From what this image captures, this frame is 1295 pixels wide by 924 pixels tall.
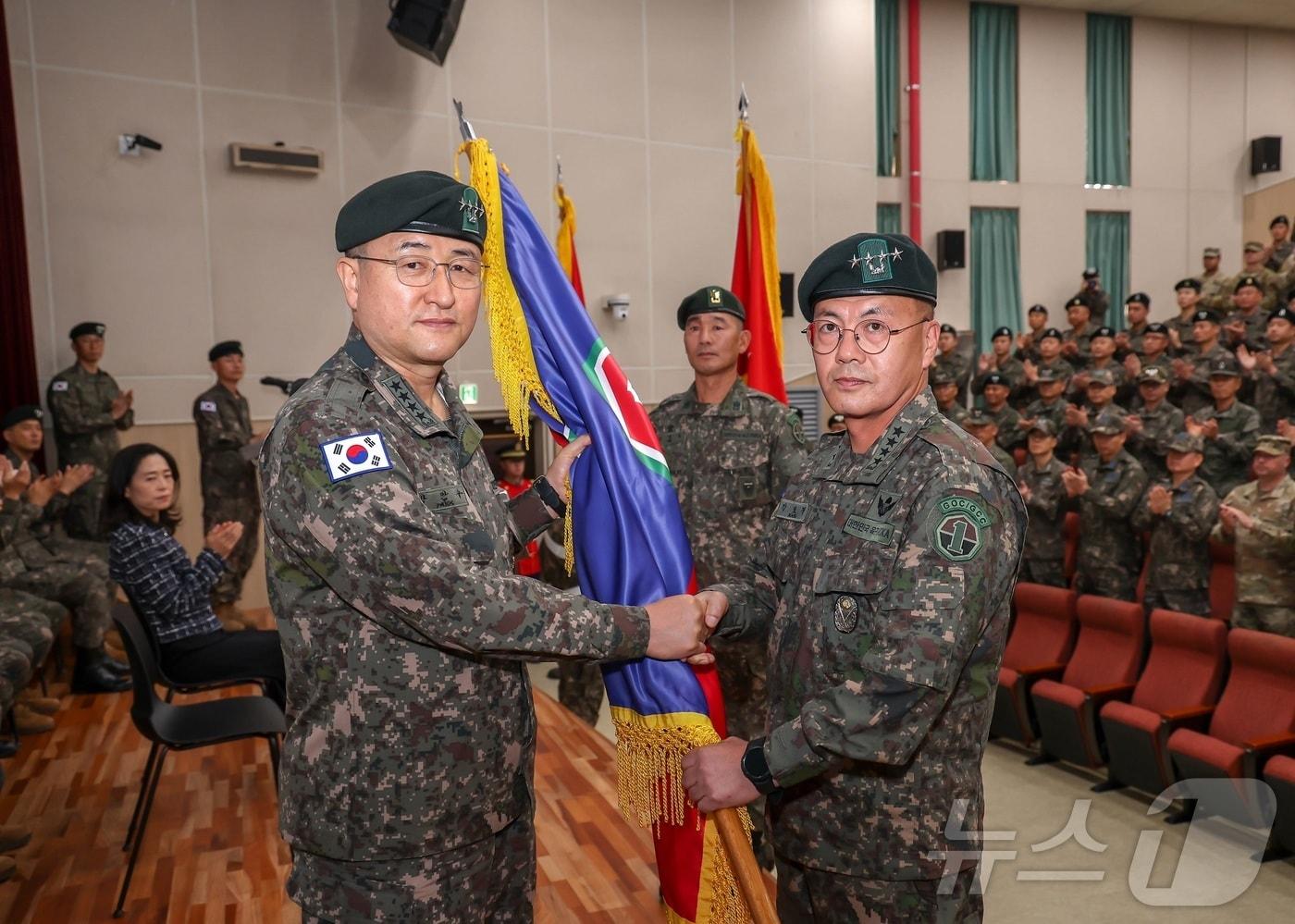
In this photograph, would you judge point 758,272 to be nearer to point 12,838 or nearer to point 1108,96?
point 12,838

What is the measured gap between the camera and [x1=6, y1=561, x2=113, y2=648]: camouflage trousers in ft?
16.4

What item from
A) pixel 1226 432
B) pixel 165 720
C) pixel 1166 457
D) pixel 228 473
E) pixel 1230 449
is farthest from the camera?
pixel 228 473

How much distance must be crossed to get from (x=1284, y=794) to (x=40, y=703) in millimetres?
5539

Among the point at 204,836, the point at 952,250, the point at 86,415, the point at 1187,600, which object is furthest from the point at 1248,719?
the point at 952,250

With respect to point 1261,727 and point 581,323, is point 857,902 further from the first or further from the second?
point 1261,727

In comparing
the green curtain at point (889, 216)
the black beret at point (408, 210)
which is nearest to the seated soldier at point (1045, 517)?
Answer: the black beret at point (408, 210)

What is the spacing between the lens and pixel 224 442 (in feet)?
21.4

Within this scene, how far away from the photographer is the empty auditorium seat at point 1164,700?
4.00m

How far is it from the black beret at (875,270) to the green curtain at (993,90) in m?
10.5

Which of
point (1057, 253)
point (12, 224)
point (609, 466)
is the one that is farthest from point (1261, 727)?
point (1057, 253)

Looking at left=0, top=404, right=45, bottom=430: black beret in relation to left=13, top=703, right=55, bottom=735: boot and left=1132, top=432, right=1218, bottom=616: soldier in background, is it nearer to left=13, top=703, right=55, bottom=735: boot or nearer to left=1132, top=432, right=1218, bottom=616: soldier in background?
left=13, top=703, right=55, bottom=735: boot

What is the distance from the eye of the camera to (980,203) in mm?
11125

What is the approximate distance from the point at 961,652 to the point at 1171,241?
12.7m

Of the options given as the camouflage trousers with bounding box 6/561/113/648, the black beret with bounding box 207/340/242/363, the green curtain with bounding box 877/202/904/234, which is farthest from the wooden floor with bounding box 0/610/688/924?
the green curtain with bounding box 877/202/904/234
